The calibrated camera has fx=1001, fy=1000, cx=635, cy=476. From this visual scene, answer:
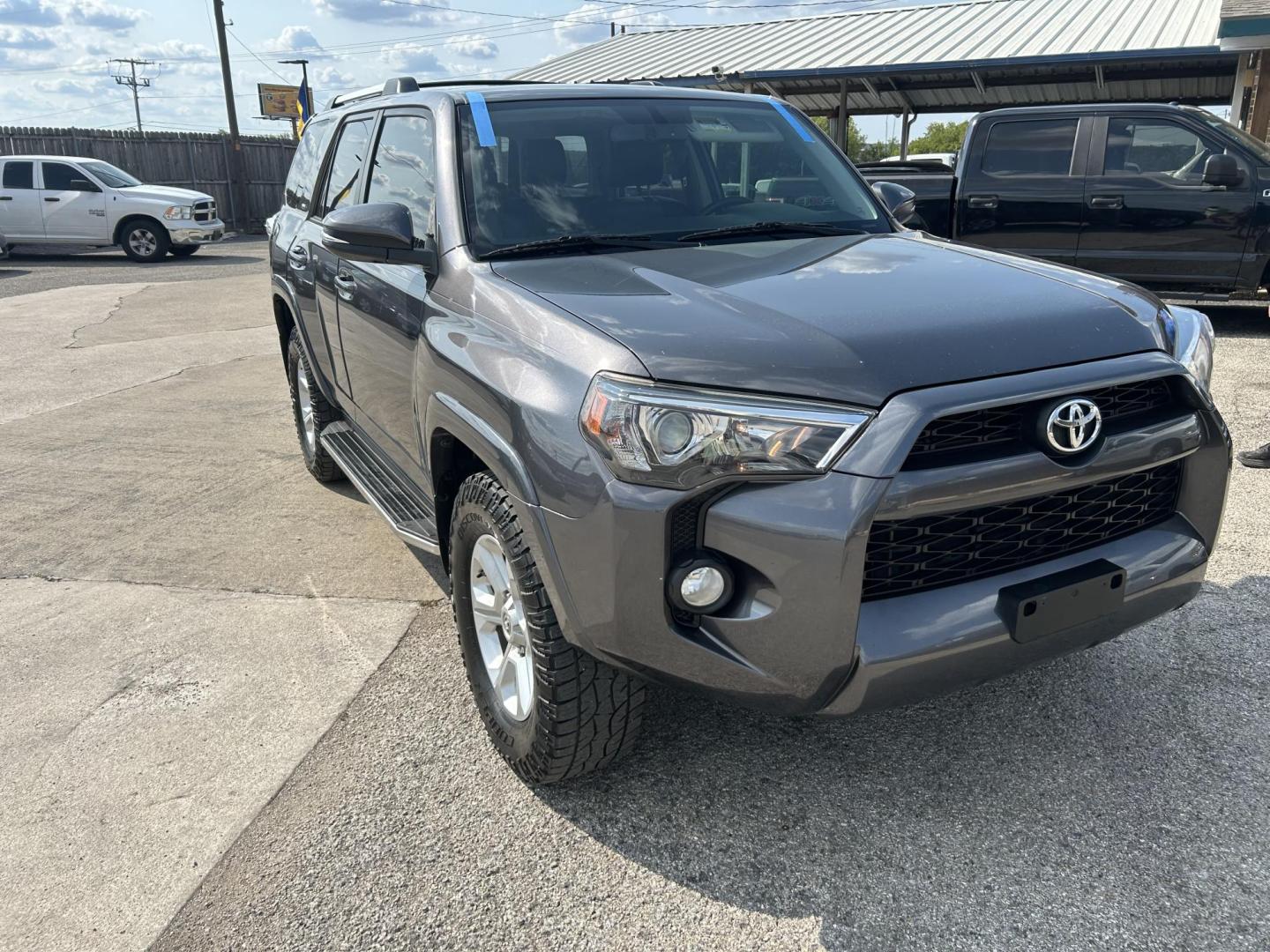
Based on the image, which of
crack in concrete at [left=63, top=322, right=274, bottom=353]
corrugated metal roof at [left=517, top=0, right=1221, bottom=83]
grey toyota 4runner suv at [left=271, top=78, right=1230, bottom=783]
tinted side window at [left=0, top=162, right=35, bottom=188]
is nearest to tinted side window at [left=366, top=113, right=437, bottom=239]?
grey toyota 4runner suv at [left=271, top=78, right=1230, bottom=783]

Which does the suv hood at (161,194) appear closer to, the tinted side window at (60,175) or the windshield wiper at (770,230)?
the tinted side window at (60,175)

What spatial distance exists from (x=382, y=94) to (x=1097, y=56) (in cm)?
1641

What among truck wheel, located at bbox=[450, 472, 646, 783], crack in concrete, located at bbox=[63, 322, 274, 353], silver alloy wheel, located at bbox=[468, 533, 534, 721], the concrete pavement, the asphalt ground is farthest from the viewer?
crack in concrete, located at bbox=[63, 322, 274, 353]

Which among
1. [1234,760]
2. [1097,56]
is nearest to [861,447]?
[1234,760]

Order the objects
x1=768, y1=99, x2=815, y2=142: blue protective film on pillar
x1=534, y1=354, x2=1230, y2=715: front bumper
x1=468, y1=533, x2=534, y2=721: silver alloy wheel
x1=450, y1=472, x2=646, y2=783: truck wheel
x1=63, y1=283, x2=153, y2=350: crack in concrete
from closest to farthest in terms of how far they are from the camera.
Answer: x1=534, y1=354, x2=1230, y2=715: front bumper, x1=450, y1=472, x2=646, y2=783: truck wheel, x1=468, y1=533, x2=534, y2=721: silver alloy wheel, x1=768, y1=99, x2=815, y2=142: blue protective film on pillar, x1=63, y1=283, x2=153, y2=350: crack in concrete

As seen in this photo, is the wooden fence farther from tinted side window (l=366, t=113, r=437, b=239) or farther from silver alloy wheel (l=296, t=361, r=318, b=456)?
tinted side window (l=366, t=113, r=437, b=239)

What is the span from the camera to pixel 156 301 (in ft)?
42.5

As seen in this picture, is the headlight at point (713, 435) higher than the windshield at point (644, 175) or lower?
lower

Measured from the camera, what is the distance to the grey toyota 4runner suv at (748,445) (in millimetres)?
2066

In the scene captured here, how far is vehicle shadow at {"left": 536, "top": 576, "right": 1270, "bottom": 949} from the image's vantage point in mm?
2303

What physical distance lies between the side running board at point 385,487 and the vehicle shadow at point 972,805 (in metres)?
0.95

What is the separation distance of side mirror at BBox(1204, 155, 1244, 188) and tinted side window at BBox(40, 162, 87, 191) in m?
17.6

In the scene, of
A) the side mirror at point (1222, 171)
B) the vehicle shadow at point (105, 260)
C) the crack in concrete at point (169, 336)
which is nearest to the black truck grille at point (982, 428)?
the side mirror at point (1222, 171)

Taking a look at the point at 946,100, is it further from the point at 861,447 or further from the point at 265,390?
the point at 861,447
